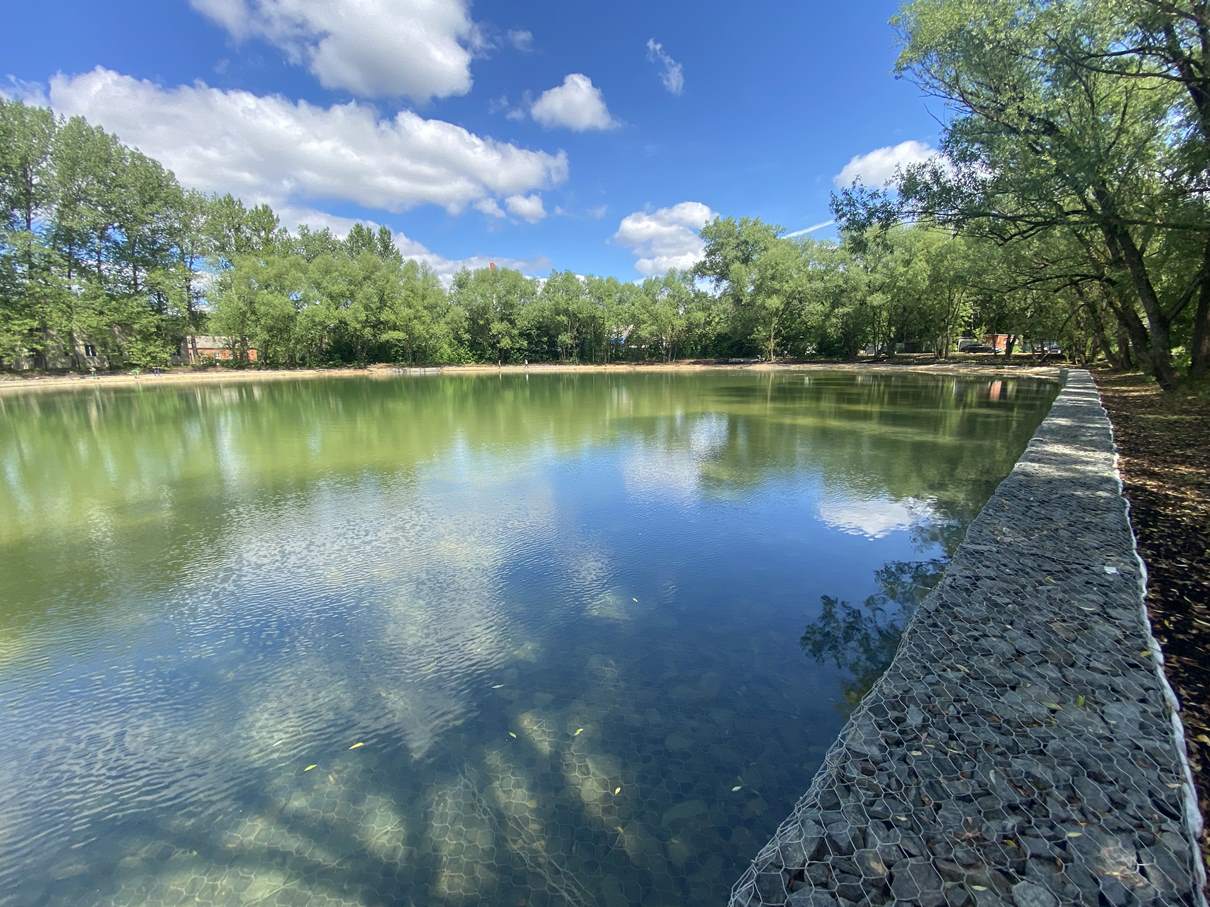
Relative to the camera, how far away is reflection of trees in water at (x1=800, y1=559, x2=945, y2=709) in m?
4.05

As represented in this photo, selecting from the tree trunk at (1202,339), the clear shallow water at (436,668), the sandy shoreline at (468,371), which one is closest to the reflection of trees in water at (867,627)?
the clear shallow water at (436,668)

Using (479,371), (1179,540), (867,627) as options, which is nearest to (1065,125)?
(1179,540)

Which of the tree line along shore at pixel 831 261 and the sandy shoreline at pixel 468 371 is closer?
the tree line along shore at pixel 831 261

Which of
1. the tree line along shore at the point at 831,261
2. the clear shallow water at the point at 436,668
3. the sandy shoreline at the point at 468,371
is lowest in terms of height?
the clear shallow water at the point at 436,668

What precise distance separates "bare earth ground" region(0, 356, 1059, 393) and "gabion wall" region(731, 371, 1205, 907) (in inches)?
1241

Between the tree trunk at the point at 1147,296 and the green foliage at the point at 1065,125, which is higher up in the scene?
the green foliage at the point at 1065,125

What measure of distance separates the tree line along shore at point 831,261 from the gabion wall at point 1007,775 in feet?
26.0

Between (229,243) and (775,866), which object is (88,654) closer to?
(775,866)

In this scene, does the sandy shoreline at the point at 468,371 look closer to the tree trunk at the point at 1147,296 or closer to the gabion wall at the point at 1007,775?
the tree trunk at the point at 1147,296

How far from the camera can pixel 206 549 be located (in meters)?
6.58

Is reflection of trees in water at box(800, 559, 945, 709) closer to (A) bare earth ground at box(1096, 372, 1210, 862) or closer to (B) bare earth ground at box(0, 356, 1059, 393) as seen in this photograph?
(A) bare earth ground at box(1096, 372, 1210, 862)

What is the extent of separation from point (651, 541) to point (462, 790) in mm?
4013

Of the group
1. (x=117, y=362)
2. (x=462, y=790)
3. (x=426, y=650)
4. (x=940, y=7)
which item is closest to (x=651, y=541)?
(x=426, y=650)

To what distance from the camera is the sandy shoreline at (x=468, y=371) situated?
32.7 metres
